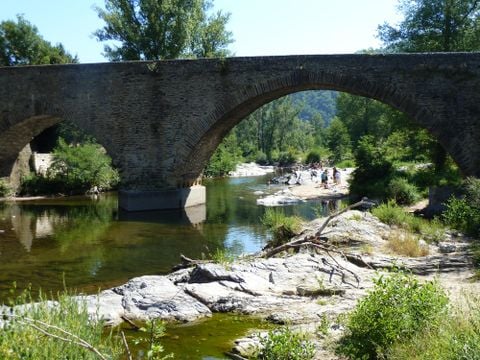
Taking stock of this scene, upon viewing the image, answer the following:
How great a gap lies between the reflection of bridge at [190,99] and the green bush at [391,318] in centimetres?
1175

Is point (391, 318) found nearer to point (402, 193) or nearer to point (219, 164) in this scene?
point (402, 193)

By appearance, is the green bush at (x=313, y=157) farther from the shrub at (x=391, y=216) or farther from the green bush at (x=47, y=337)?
the green bush at (x=47, y=337)

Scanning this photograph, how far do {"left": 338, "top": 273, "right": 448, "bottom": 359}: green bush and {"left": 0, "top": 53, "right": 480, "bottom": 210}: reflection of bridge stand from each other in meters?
11.7

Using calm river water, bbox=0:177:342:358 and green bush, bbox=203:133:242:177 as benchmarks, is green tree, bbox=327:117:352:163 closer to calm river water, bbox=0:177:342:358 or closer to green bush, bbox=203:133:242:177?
green bush, bbox=203:133:242:177

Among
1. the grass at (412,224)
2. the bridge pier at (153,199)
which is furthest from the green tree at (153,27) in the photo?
the grass at (412,224)

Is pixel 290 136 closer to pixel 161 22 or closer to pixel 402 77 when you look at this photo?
pixel 161 22

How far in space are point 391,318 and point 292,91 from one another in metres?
13.6

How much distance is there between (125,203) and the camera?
63.4 feet

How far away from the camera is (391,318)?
5.08 meters

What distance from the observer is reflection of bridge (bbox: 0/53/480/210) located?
620 inches

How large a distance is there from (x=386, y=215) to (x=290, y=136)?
49.7 metres

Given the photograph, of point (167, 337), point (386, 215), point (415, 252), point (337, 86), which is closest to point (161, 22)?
point (337, 86)

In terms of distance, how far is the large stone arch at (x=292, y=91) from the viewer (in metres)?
16.0

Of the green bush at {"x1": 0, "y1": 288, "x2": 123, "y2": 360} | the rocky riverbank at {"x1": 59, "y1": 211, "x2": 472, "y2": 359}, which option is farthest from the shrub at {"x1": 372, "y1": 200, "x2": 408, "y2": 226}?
the green bush at {"x1": 0, "y1": 288, "x2": 123, "y2": 360}
